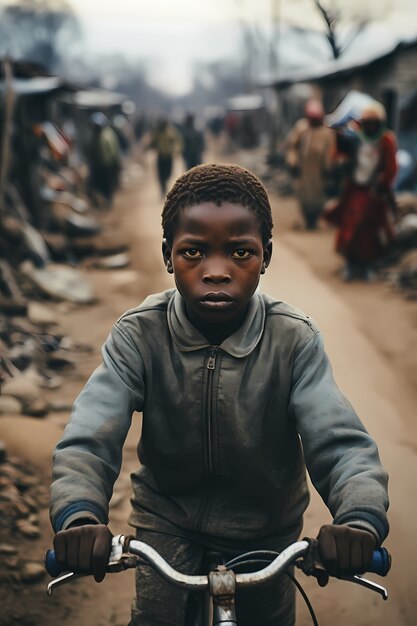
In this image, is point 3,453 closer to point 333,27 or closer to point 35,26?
point 333,27

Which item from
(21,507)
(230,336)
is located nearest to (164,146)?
(21,507)

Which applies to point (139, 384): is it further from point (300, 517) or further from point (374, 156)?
point (374, 156)

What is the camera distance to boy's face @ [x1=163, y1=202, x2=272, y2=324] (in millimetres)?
1772

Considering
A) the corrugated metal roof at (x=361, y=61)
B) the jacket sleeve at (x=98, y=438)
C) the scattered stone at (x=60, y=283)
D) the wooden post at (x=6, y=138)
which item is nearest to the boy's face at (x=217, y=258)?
the jacket sleeve at (x=98, y=438)

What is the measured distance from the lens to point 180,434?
1.96 m

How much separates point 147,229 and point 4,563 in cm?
1024

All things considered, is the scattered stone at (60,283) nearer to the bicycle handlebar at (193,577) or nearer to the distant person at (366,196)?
A: the distant person at (366,196)

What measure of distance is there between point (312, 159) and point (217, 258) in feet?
36.0

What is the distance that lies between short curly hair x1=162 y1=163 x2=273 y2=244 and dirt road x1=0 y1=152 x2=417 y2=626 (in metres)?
1.94

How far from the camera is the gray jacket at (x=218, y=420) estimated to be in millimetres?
1828

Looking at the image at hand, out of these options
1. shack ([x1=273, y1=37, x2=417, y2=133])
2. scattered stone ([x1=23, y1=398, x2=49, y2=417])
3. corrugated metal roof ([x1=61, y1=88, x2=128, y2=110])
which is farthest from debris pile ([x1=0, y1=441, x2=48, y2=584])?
corrugated metal roof ([x1=61, y1=88, x2=128, y2=110])

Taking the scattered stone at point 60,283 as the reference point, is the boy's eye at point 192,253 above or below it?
above

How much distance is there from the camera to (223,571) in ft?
4.89

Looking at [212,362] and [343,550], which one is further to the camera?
[212,362]
